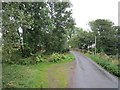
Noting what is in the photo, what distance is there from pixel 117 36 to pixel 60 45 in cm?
1917

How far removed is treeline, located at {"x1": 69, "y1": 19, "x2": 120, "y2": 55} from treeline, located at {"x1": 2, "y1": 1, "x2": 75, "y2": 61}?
48.3 ft

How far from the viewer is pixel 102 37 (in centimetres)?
4609

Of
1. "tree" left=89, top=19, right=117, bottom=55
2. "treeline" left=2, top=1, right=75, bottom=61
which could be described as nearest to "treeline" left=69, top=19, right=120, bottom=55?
"tree" left=89, top=19, right=117, bottom=55

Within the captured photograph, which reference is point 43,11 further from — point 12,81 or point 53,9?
point 12,81

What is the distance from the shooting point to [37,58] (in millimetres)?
21438

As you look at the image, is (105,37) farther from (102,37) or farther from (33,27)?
(33,27)

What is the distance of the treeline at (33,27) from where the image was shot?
11.7 metres

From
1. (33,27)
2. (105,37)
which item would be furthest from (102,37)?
(33,27)

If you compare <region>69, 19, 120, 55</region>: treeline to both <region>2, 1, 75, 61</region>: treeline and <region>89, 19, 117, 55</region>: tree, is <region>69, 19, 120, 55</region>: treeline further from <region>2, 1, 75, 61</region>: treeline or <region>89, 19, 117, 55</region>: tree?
<region>2, 1, 75, 61</region>: treeline

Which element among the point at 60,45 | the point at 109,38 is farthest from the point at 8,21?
the point at 109,38

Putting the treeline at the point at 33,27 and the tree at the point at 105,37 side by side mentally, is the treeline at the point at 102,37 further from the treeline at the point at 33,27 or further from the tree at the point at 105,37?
the treeline at the point at 33,27

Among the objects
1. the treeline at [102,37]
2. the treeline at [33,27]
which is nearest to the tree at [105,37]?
the treeline at [102,37]

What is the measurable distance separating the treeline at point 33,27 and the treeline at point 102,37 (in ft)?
48.3

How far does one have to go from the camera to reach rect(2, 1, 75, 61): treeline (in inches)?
461
